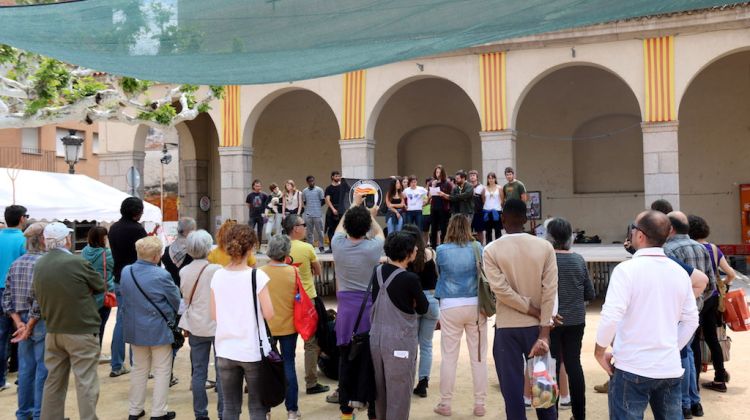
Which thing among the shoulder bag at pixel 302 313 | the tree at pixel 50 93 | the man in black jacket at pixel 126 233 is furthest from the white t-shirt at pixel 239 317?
the tree at pixel 50 93

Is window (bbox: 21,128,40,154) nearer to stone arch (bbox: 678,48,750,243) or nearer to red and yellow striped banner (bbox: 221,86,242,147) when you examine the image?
red and yellow striped banner (bbox: 221,86,242,147)

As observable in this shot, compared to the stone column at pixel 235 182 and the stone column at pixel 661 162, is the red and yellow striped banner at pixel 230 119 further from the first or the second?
the stone column at pixel 661 162

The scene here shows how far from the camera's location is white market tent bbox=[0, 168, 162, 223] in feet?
33.8

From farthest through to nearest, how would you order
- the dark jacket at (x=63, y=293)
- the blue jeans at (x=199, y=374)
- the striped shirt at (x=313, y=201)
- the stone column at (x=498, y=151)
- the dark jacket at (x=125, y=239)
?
the stone column at (x=498, y=151), the striped shirt at (x=313, y=201), the dark jacket at (x=125, y=239), the blue jeans at (x=199, y=374), the dark jacket at (x=63, y=293)

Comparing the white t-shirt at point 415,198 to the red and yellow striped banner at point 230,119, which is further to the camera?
the red and yellow striped banner at point 230,119

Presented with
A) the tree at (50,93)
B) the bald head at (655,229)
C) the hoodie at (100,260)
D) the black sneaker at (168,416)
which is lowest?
the black sneaker at (168,416)

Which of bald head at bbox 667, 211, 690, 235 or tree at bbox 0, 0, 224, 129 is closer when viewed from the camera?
bald head at bbox 667, 211, 690, 235

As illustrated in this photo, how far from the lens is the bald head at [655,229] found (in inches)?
142

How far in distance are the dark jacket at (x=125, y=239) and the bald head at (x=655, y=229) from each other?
181 inches

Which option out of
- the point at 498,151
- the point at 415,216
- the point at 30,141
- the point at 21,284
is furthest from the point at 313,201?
the point at 30,141

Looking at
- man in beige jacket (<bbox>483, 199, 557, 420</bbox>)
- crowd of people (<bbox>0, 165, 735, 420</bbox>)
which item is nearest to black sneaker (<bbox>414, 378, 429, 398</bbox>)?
crowd of people (<bbox>0, 165, 735, 420</bbox>)

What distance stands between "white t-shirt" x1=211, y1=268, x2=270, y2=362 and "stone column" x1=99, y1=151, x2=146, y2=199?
672 inches

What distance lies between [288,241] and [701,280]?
2890mm

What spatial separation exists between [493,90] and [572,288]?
12070mm
